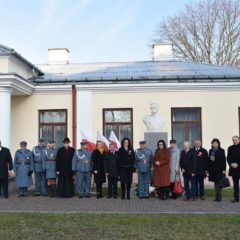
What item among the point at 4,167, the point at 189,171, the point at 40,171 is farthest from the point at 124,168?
the point at 4,167

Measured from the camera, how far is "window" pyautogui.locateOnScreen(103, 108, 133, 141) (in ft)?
55.4

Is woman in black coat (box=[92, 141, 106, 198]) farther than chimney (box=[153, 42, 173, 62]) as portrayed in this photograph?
No

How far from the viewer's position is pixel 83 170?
38.2 feet

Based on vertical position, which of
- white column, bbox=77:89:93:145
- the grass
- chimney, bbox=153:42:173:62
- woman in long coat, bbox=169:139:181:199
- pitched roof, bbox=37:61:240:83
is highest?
chimney, bbox=153:42:173:62

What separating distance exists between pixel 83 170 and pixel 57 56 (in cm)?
1170

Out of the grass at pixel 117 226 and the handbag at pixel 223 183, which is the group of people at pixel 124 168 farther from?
the grass at pixel 117 226

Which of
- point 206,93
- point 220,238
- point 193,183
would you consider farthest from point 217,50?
point 220,238

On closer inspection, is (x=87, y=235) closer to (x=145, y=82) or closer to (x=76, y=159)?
(x=76, y=159)

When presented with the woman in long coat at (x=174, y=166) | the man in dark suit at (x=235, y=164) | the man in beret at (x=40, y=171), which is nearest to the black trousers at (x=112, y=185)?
the woman in long coat at (x=174, y=166)

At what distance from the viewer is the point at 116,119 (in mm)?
16938

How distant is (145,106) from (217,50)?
618 inches

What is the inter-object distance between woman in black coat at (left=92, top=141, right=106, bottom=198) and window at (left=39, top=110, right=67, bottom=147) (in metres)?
5.72

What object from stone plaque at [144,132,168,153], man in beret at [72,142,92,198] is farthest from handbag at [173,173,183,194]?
man in beret at [72,142,92,198]

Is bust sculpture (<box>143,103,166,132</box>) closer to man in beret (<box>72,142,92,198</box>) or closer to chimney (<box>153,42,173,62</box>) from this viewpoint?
man in beret (<box>72,142,92,198</box>)
